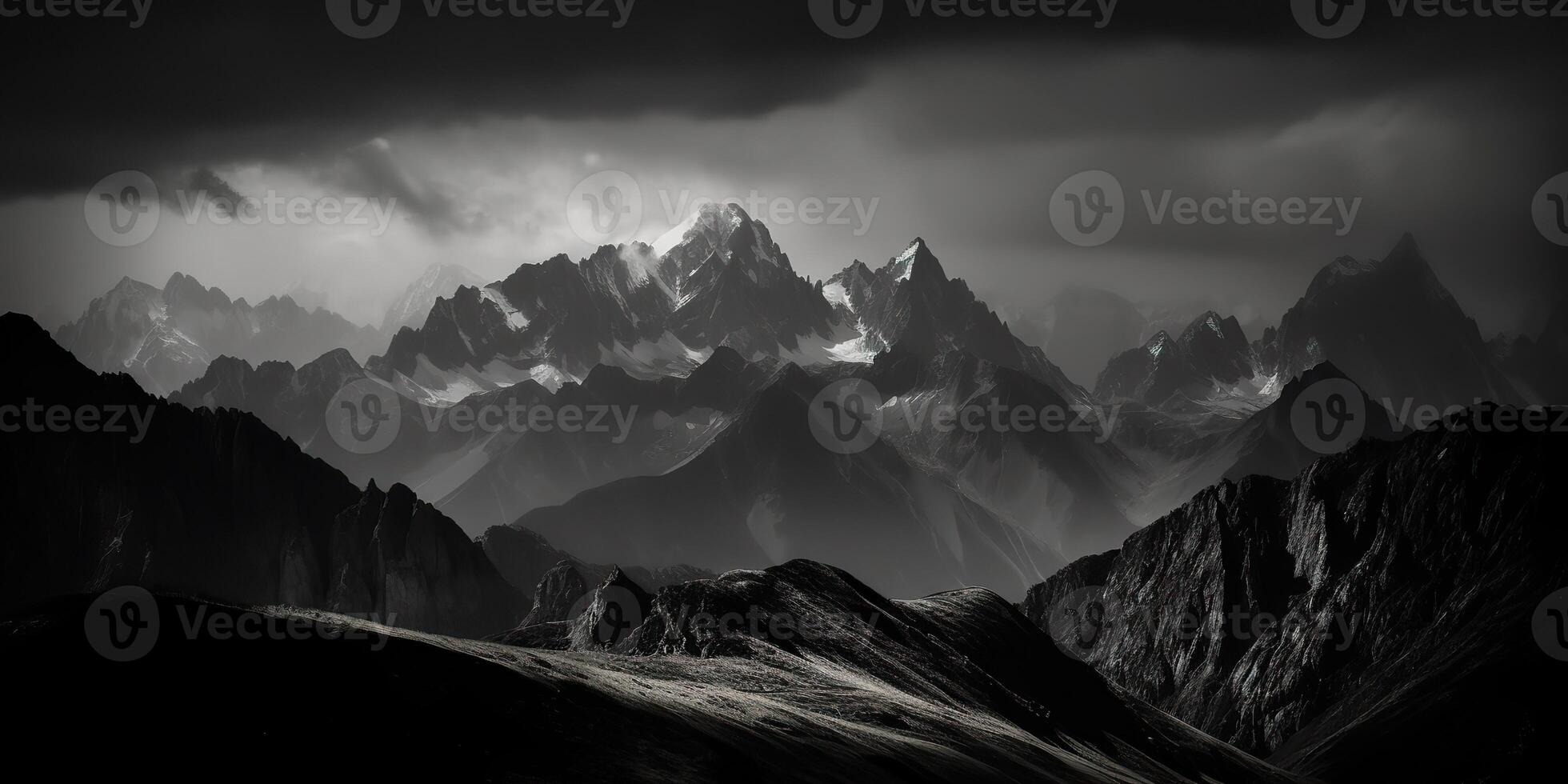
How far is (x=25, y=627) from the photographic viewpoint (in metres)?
82.9

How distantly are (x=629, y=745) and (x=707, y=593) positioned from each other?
301 feet

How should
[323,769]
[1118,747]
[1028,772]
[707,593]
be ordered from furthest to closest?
[1118,747]
[707,593]
[1028,772]
[323,769]

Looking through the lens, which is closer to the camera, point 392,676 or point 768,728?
point 392,676

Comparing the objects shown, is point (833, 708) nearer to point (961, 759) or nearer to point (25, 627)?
point (961, 759)

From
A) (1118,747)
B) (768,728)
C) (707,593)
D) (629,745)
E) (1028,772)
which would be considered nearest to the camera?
(629,745)

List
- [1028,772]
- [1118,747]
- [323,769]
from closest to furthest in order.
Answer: [323,769] → [1028,772] → [1118,747]

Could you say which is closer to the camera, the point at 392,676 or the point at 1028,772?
the point at 392,676

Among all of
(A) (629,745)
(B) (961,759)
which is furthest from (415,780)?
(B) (961,759)

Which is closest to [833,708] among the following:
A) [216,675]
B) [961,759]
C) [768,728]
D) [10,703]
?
[961,759]

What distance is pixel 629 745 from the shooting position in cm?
8812

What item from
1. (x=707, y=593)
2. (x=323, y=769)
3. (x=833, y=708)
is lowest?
(x=323, y=769)

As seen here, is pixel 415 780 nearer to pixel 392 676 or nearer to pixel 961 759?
pixel 392 676

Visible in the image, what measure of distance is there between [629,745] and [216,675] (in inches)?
977

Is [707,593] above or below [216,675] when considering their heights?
above
